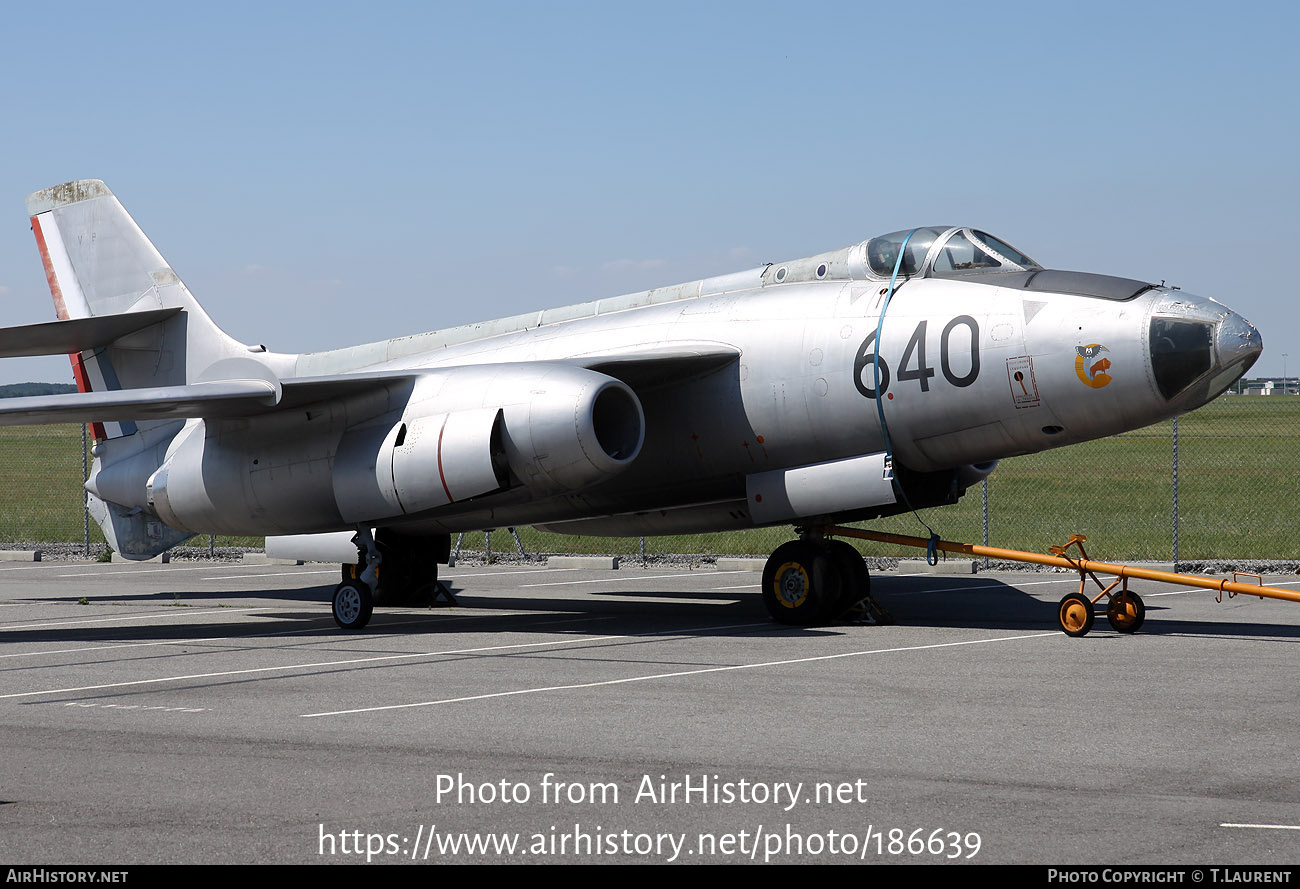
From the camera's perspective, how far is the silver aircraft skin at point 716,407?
12.0 m

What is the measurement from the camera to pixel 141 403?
44.1 feet

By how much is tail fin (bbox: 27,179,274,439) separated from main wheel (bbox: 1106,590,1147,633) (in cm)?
1086

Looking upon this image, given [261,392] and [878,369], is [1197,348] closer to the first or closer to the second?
[878,369]

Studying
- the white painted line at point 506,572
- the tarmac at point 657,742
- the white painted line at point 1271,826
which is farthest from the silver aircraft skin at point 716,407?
the white painted line at point 1271,826

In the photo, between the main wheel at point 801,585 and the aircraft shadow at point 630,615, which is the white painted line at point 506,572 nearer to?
the aircraft shadow at point 630,615

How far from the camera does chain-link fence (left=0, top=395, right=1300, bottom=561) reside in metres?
22.8

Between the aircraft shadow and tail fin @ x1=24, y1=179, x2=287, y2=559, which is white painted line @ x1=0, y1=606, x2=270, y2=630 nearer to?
the aircraft shadow

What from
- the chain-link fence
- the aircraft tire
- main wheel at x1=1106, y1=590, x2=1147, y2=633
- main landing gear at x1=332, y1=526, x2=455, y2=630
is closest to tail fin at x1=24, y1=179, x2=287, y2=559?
main landing gear at x1=332, y1=526, x2=455, y2=630

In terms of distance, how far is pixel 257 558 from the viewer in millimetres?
24500

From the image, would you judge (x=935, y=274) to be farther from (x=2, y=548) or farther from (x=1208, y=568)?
(x=2, y=548)

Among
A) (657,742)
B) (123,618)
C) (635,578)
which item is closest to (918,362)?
(657,742)

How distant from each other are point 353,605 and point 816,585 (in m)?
4.61

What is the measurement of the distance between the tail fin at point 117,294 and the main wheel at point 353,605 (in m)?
4.71
